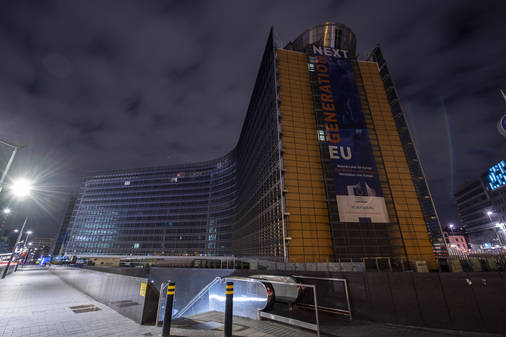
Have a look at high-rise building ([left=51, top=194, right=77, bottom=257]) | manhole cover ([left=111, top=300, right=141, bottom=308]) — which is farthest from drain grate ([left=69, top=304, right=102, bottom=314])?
high-rise building ([left=51, top=194, right=77, bottom=257])

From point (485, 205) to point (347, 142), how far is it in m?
127

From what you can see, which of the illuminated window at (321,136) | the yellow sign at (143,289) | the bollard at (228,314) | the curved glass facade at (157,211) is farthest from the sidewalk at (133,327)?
the curved glass facade at (157,211)

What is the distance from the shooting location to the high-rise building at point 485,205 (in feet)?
323

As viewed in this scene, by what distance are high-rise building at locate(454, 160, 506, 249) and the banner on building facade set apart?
295 ft

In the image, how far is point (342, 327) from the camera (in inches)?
310

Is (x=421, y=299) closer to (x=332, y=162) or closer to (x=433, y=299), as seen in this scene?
(x=433, y=299)

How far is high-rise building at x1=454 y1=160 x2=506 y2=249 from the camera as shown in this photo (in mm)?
98375

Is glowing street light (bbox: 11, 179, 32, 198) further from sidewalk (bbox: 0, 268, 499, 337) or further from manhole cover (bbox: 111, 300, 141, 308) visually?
manhole cover (bbox: 111, 300, 141, 308)

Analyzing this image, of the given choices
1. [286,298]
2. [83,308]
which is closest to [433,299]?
[286,298]

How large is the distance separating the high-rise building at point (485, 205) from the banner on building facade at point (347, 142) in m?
89.8

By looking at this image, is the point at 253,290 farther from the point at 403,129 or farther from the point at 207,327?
the point at 403,129

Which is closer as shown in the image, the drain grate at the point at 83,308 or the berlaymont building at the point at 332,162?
the drain grate at the point at 83,308

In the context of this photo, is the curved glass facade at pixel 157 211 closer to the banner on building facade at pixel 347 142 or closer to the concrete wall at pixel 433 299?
the banner on building facade at pixel 347 142

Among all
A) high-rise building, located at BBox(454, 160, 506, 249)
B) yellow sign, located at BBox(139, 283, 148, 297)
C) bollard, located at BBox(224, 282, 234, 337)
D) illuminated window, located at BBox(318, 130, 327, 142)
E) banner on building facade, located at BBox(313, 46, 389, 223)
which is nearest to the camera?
bollard, located at BBox(224, 282, 234, 337)
